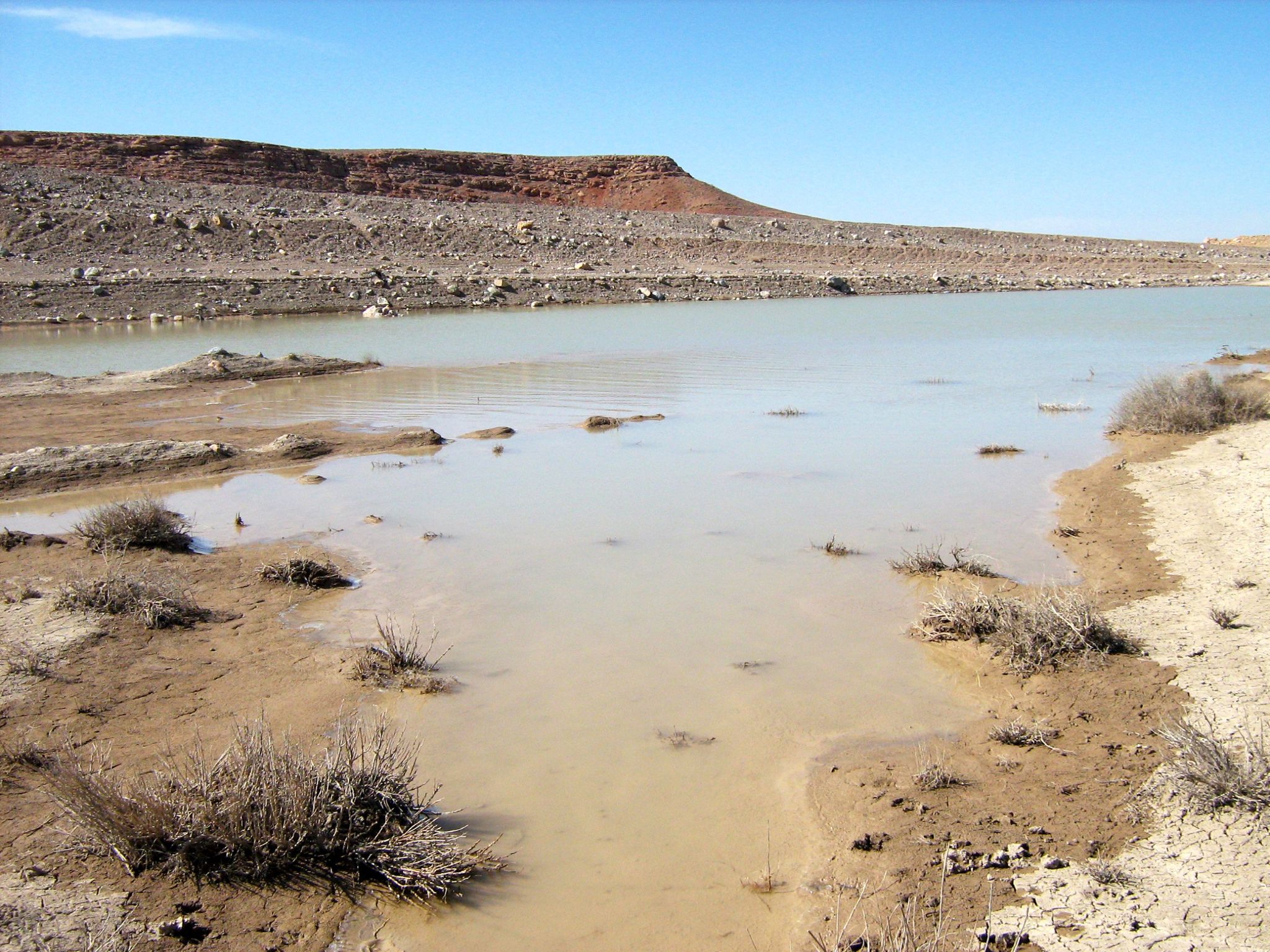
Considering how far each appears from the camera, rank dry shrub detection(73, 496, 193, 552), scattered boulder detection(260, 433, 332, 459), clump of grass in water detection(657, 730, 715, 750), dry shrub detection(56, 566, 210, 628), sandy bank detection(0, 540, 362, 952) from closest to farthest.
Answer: sandy bank detection(0, 540, 362, 952) → clump of grass in water detection(657, 730, 715, 750) → dry shrub detection(56, 566, 210, 628) → dry shrub detection(73, 496, 193, 552) → scattered boulder detection(260, 433, 332, 459)

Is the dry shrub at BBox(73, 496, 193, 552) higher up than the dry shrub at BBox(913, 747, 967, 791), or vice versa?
the dry shrub at BBox(73, 496, 193, 552)

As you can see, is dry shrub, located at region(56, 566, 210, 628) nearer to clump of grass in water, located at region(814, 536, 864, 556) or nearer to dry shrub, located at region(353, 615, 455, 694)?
dry shrub, located at region(353, 615, 455, 694)

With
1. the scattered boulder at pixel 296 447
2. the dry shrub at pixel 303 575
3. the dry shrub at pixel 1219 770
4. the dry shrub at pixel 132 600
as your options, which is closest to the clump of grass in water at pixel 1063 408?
the scattered boulder at pixel 296 447

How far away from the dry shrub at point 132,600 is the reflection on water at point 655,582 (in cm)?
97

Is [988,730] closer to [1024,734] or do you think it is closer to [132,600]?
[1024,734]

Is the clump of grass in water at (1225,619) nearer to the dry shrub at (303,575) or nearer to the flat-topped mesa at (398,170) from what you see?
the dry shrub at (303,575)

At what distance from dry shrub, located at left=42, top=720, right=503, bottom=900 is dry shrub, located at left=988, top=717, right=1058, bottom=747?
2.37 m

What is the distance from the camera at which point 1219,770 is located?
3.46 m

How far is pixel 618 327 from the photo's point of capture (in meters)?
25.5

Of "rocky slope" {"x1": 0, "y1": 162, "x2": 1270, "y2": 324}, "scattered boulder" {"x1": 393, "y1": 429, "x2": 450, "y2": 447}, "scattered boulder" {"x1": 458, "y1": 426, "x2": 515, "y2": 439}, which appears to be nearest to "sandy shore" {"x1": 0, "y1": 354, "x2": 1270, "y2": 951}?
"scattered boulder" {"x1": 393, "y1": 429, "x2": 450, "y2": 447}

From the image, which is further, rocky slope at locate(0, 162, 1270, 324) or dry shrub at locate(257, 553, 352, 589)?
rocky slope at locate(0, 162, 1270, 324)

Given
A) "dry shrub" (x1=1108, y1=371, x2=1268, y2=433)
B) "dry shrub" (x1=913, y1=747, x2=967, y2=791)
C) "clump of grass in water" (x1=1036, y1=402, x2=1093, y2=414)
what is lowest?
"dry shrub" (x1=913, y1=747, x2=967, y2=791)

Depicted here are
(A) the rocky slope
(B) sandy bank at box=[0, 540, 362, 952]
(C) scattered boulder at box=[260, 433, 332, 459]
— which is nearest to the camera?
(B) sandy bank at box=[0, 540, 362, 952]

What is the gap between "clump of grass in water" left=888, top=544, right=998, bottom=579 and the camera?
638 cm
